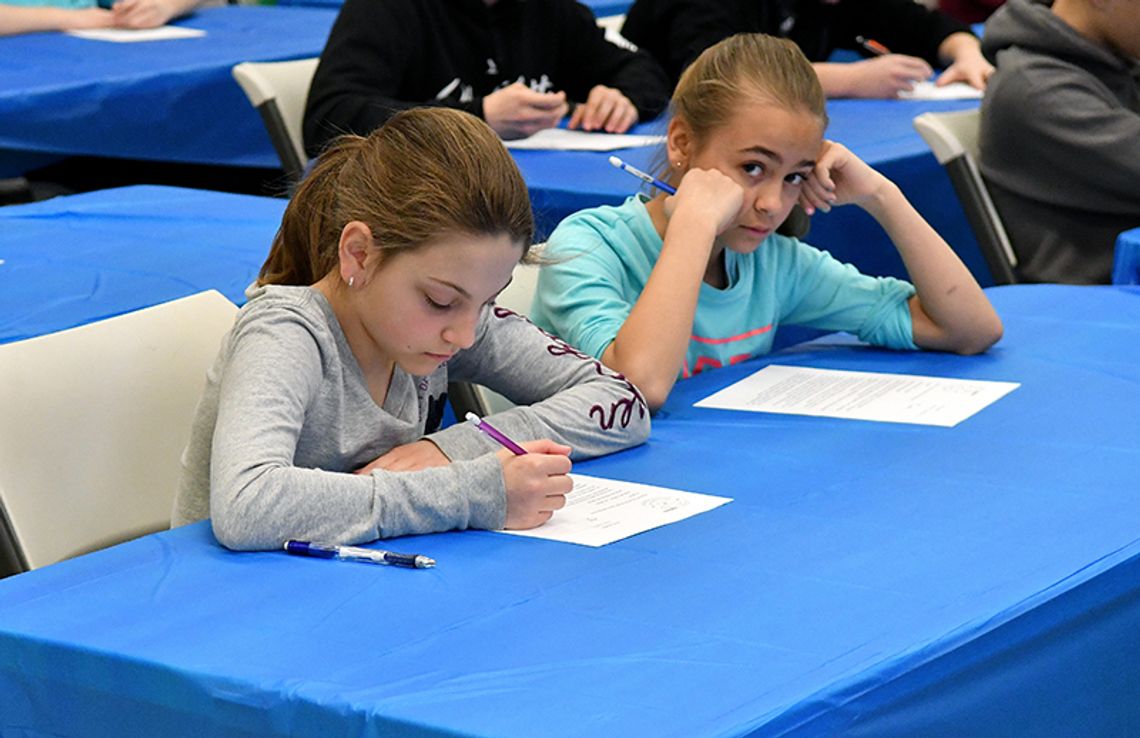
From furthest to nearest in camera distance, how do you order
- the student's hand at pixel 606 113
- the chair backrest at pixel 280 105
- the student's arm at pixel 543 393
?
the student's hand at pixel 606 113, the chair backrest at pixel 280 105, the student's arm at pixel 543 393

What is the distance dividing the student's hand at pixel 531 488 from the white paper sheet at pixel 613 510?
0.04 ft

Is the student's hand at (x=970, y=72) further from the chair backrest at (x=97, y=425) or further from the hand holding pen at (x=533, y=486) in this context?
the hand holding pen at (x=533, y=486)

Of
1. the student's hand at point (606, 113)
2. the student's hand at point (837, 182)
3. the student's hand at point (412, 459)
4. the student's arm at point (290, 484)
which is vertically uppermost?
the student's hand at point (837, 182)

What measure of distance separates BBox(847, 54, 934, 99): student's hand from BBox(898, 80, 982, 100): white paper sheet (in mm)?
34

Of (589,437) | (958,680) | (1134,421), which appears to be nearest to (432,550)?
(589,437)

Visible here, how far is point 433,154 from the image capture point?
1.60 m

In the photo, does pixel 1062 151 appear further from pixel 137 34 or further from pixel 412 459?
pixel 137 34

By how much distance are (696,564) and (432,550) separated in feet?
0.75

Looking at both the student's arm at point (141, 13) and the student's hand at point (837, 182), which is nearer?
the student's hand at point (837, 182)

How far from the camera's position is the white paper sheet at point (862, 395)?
6.04ft

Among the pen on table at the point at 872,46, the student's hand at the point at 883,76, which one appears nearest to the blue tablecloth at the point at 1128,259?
the student's hand at the point at 883,76

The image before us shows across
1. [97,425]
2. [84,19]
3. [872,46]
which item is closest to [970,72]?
[872,46]

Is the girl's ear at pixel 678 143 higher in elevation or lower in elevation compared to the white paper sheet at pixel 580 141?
higher

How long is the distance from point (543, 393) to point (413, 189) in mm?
355
